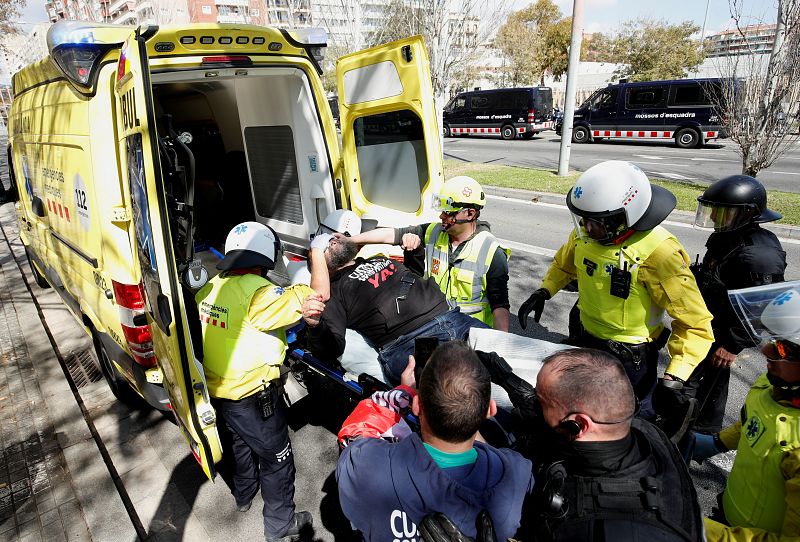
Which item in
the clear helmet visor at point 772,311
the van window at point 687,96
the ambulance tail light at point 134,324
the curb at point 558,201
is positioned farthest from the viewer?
the van window at point 687,96

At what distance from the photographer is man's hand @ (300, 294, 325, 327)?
226 cm

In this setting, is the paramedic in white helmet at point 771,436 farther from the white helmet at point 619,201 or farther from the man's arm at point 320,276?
the man's arm at point 320,276

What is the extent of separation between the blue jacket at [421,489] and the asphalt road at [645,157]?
1150 cm

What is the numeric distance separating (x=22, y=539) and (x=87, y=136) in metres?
2.27

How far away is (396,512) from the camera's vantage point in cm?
135

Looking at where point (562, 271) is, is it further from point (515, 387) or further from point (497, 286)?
point (515, 387)

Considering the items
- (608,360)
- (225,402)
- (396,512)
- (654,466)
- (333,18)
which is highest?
(333,18)

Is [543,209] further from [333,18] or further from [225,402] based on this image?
[333,18]

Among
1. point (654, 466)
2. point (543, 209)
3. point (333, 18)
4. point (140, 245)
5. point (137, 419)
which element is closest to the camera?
point (654, 466)

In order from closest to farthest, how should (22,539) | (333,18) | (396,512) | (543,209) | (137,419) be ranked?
(396,512) < (22,539) < (137,419) < (543,209) < (333,18)

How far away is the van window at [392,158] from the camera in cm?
379

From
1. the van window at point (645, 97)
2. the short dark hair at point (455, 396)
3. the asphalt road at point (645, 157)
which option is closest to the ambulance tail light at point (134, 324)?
the short dark hair at point (455, 396)

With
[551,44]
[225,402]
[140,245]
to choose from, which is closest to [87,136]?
[140,245]

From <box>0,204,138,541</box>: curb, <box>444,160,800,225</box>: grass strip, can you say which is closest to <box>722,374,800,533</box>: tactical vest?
<box>0,204,138,541</box>: curb
